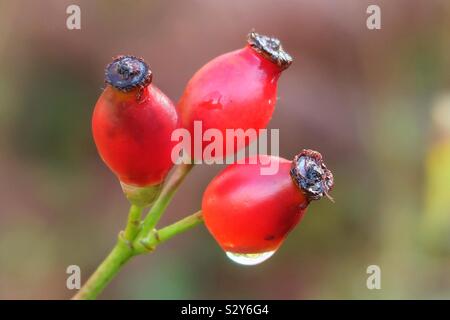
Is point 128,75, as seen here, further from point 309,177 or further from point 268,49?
point 309,177

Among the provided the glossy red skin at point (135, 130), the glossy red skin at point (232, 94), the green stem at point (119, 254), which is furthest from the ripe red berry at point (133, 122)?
the green stem at point (119, 254)

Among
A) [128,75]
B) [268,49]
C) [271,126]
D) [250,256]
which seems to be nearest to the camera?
[128,75]

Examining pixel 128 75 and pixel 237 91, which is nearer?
pixel 128 75

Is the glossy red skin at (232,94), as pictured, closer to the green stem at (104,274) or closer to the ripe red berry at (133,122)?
the ripe red berry at (133,122)

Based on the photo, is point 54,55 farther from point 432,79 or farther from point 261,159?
point 261,159

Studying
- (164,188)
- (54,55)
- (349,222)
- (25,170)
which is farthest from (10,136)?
(164,188)

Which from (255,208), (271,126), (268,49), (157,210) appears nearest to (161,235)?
(157,210)

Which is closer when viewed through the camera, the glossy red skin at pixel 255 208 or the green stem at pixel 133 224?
the glossy red skin at pixel 255 208
